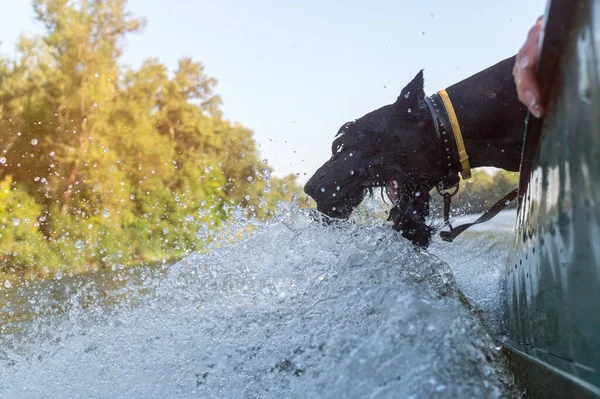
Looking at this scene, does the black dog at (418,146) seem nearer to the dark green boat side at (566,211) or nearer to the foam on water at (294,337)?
the foam on water at (294,337)

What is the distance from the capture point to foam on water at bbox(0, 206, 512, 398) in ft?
6.35

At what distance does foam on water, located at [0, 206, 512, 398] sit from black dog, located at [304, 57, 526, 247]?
1.37 ft

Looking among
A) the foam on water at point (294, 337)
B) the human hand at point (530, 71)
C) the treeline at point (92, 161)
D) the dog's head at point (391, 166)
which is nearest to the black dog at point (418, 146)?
the dog's head at point (391, 166)

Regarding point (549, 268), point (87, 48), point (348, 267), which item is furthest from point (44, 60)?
point (549, 268)

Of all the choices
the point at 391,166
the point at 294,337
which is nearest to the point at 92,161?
the point at 391,166

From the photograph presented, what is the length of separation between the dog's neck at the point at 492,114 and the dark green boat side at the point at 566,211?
1.62 metres

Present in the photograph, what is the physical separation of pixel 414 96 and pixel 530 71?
86.4 inches

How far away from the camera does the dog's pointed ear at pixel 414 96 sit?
358 cm

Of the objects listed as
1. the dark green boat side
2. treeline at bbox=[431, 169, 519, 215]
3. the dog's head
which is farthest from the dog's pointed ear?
treeline at bbox=[431, 169, 519, 215]

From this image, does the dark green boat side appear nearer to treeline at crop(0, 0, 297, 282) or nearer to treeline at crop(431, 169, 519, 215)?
treeline at crop(0, 0, 297, 282)

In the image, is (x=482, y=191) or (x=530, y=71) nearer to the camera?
(x=530, y=71)

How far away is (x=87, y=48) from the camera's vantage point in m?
16.4

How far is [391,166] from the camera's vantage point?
3.74 metres

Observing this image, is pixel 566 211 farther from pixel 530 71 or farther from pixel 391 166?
pixel 391 166
